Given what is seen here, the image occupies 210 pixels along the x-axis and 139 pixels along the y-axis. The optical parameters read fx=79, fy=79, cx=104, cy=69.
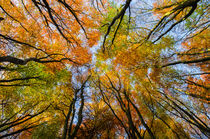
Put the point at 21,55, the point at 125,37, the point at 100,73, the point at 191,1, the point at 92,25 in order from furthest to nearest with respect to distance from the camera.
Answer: the point at 100,73 < the point at 92,25 < the point at 125,37 < the point at 21,55 < the point at 191,1

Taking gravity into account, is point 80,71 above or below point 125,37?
above

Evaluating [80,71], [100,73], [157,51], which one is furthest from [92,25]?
[157,51]

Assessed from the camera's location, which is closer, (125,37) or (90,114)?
(125,37)

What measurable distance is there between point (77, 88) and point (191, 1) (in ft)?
29.1

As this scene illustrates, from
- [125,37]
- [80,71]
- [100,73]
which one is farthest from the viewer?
[80,71]

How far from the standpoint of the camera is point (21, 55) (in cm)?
567

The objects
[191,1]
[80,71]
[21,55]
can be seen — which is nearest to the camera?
Answer: [191,1]

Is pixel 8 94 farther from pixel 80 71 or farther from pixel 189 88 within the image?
pixel 189 88

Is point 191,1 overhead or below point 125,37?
below

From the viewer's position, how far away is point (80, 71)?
9.09 meters

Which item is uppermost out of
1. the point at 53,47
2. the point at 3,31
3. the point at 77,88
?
the point at 3,31

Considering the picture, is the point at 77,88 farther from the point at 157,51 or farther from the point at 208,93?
the point at 208,93

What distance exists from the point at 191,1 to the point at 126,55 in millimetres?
4624

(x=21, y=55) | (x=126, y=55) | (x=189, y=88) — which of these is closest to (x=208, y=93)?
(x=189, y=88)
